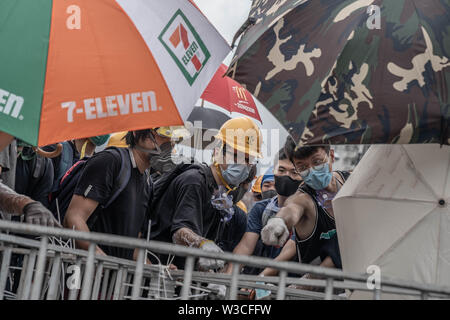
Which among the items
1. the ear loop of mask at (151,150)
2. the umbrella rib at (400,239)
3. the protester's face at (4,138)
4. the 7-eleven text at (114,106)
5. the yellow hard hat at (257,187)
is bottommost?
the umbrella rib at (400,239)

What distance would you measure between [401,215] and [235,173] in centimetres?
205

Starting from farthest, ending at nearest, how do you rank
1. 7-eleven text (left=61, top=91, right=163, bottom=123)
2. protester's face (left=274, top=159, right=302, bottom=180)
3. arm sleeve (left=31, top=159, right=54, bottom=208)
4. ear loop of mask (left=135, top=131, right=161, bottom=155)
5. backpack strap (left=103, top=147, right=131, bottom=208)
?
protester's face (left=274, top=159, right=302, bottom=180) < arm sleeve (left=31, top=159, right=54, bottom=208) < ear loop of mask (left=135, top=131, right=161, bottom=155) < backpack strap (left=103, top=147, right=131, bottom=208) < 7-eleven text (left=61, top=91, right=163, bottom=123)

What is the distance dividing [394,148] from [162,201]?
1.94 meters

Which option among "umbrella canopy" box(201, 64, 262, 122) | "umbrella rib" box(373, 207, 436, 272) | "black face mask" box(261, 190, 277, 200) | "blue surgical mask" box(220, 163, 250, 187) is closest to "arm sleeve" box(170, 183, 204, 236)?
"blue surgical mask" box(220, 163, 250, 187)

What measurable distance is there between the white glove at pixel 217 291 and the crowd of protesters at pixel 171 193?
1.03 ft

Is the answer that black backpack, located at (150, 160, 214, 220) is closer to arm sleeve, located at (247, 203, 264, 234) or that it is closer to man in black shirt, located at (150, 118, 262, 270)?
man in black shirt, located at (150, 118, 262, 270)

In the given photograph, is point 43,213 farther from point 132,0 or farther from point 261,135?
point 261,135

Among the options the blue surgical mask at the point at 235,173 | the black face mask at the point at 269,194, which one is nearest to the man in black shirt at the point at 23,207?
the blue surgical mask at the point at 235,173

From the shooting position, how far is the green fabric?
2787 millimetres

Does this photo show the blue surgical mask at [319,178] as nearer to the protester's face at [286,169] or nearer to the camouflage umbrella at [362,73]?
the camouflage umbrella at [362,73]

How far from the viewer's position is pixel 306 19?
344 cm

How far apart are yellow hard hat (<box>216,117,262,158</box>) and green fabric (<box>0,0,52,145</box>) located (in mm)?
2541

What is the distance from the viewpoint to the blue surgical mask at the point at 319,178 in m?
4.51
